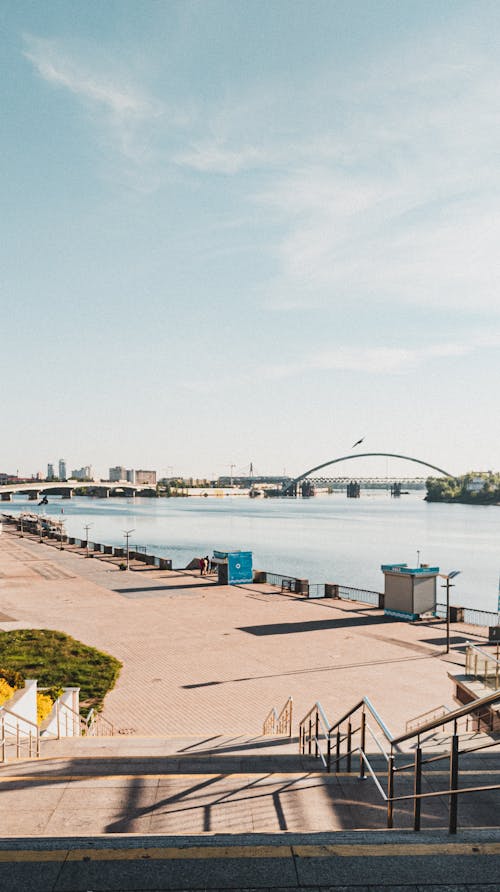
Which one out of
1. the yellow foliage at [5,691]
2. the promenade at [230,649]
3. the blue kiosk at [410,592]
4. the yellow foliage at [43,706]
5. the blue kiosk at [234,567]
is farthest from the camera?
the blue kiosk at [234,567]

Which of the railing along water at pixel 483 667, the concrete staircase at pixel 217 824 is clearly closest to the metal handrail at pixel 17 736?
the concrete staircase at pixel 217 824

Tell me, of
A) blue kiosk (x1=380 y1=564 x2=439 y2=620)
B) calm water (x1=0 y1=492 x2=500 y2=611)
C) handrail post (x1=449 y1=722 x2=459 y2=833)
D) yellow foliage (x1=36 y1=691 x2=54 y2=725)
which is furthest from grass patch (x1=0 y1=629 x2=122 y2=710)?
calm water (x1=0 y1=492 x2=500 y2=611)

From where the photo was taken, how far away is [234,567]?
4278cm

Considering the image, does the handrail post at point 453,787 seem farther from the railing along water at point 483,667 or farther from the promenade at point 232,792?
the railing along water at point 483,667

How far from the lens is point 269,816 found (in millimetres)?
8008

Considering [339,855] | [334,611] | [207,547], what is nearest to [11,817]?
[339,855]

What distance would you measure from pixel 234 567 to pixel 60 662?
2103cm

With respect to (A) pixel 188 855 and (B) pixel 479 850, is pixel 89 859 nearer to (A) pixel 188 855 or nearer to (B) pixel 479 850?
(A) pixel 188 855

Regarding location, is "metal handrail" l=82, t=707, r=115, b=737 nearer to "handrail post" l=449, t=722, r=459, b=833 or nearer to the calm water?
"handrail post" l=449, t=722, r=459, b=833

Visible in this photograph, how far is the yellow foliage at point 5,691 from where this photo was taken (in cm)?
1662

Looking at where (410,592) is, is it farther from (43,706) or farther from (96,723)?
(43,706)

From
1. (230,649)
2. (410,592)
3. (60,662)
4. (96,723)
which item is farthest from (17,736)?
(410,592)

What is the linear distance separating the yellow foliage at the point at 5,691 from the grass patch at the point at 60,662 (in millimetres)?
2072

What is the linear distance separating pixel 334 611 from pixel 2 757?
25.1m
